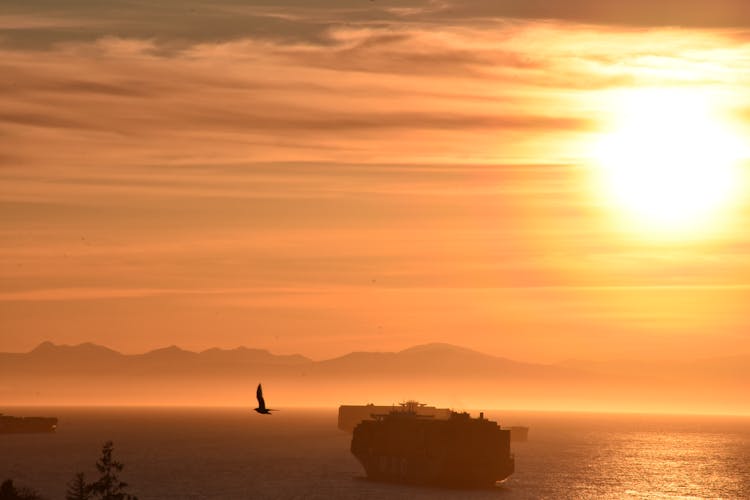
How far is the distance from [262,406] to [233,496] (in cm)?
13370

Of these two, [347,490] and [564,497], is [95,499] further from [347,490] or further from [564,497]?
[564,497]

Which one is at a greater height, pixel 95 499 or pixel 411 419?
pixel 411 419

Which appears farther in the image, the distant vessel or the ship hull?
the ship hull

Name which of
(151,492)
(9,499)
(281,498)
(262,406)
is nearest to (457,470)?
(281,498)

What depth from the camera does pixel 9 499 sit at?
10488 centimetres

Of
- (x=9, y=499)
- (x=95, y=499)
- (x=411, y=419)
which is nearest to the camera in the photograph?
(x=9, y=499)

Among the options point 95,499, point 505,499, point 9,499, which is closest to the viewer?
point 9,499

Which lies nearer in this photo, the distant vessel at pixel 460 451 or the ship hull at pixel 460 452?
the distant vessel at pixel 460 451

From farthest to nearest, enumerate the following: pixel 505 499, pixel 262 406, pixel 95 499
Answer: pixel 505 499, pixel 95 499, pixel 262 406

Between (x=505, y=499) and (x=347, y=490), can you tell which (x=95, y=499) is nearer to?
(x=347, y=490)

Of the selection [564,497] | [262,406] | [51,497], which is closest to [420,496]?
[564,497]

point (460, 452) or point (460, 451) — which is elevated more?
point (460, 451)

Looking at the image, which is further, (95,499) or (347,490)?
(347,490)

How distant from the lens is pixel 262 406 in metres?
58.5
